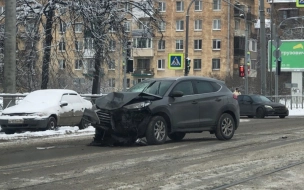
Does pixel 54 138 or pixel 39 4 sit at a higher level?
pixel 39 4

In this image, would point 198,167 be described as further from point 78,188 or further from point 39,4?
point 39,4

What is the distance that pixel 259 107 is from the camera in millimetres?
35094

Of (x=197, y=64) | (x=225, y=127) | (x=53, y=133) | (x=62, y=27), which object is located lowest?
(x=53, y=133)

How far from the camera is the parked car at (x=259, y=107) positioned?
114ft

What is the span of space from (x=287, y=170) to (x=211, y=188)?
247cm

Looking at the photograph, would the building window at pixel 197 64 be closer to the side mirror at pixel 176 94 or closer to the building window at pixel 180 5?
the building window at pixel 180 5

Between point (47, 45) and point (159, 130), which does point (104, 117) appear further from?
point (47, 45)

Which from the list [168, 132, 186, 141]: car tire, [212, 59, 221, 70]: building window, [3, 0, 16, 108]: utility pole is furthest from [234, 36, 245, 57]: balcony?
[168, 132, 186, 141]: car tire

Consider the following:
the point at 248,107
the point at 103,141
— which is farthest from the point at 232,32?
the point at 103,141

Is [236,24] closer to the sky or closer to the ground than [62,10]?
closer to the sky

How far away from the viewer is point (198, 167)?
11.3m

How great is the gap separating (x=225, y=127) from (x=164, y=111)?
237 centimetres

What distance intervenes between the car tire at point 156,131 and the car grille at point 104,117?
952 millimetres

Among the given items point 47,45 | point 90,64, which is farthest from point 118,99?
point 90,64
